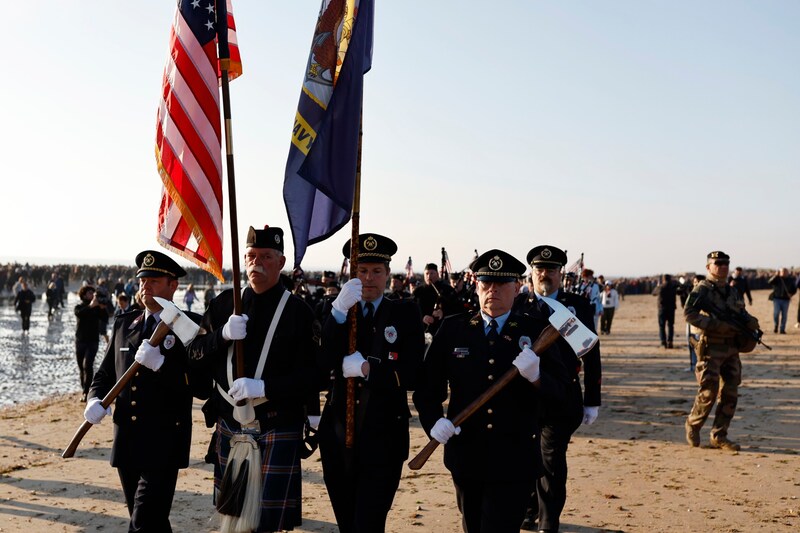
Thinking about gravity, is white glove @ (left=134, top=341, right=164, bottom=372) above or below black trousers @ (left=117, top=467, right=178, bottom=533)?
above

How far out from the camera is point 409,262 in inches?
926

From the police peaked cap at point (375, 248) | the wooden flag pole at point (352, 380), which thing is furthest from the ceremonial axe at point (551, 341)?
the police peaked cap at point (375, 248)

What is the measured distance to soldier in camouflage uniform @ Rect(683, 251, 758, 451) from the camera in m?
8.70

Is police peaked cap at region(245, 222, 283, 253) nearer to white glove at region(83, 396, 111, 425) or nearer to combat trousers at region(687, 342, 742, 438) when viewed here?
white glove at region(83, 396, 111, 425)

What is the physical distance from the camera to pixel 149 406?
4.91m

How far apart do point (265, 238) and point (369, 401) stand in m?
1.26

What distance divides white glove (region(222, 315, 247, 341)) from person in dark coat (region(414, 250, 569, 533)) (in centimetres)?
115

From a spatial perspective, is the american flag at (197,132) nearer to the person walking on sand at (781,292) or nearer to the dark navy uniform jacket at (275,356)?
the dark navy uniform jacket at (275,356)

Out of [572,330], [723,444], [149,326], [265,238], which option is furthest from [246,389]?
[723,444]

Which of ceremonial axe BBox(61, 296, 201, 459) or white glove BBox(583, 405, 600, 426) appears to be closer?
ceremonial axe BBox(61, 296, 201, 459)

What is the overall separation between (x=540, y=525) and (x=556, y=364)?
6.85 ft

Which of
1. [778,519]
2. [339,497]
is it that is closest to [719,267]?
[778,519]

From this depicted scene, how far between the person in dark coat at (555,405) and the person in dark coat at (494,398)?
0.21 metres

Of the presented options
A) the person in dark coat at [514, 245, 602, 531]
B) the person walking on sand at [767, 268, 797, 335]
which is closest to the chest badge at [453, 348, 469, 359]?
the person in dark coat at [514, 245, 602, 531]
